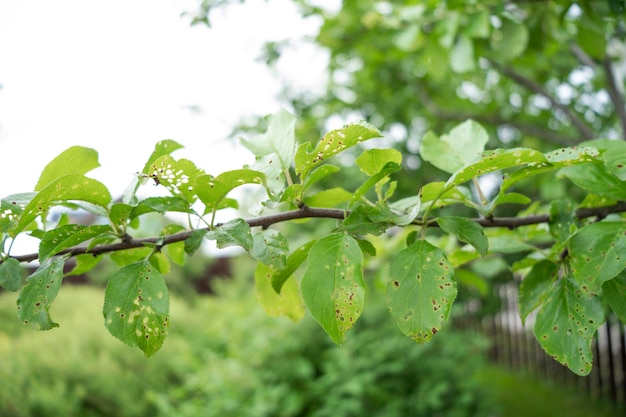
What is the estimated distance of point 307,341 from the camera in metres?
3.14

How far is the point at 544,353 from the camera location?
16.0ft

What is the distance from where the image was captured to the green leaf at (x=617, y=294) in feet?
2.10

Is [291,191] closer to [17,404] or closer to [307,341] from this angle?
[307,341]

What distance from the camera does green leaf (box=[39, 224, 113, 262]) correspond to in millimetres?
586

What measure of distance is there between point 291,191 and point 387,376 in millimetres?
2693

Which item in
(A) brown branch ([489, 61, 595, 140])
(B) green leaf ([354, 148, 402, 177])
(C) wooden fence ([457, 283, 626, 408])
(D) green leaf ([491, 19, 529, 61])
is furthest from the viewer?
(C) wooden fence ([457, 283, 626, 408])

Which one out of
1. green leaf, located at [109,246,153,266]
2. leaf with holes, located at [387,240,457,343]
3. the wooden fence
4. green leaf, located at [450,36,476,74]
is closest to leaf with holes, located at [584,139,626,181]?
leaf with holes, located at [387,240,457,343]

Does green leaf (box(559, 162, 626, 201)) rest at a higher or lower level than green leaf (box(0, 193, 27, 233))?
lower

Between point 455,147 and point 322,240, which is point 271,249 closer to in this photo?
point 322,240

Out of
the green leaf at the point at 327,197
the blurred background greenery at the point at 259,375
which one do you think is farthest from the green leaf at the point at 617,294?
the blurred background greenery at the point at 259,375

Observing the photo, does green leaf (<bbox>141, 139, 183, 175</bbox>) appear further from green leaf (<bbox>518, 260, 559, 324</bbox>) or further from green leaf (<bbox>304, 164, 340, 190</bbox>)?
green leaf (<bbox>518, 260, 559, 324</bbox>)

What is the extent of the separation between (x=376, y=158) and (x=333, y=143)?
103mm

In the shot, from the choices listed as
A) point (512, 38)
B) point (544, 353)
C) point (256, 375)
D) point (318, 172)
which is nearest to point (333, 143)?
point (318, 172)

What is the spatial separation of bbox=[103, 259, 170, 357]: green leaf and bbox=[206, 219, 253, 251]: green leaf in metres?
0.08
